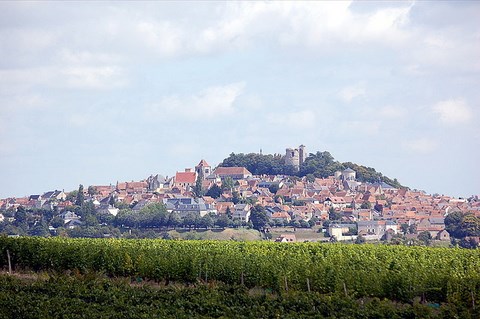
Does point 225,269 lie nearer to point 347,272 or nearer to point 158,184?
point 347,272

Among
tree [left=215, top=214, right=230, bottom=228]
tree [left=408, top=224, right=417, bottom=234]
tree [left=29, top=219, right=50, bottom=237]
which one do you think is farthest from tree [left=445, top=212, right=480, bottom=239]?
tree [left=29, top=219, right=50, bottom=237]

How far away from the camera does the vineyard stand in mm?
21891

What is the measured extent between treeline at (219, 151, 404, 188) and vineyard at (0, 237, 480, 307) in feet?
426

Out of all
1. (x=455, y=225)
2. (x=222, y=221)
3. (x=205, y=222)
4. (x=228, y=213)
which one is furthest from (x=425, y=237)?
(x=228, y=213)

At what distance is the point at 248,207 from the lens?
119312mm

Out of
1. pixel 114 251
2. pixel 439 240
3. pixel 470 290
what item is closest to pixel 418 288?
pixel 470 290

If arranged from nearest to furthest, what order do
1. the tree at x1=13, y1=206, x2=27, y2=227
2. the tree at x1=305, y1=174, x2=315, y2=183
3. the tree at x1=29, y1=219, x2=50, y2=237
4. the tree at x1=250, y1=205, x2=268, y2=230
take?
the tree at x1=29, y1=219, x2=50, y2=237, the tree at x1=13, y1=206, x2=27, y2=227, the tree at x1=250, y1=205, x2=268, y2=230, the tree at x1=305, y1=174, x2=315, y2=183

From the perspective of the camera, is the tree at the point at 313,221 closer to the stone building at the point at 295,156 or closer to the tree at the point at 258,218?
the tree at the point at 258,218

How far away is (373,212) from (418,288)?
346 feet

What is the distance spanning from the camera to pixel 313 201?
13525cm

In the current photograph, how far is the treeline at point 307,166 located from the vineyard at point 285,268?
426ft

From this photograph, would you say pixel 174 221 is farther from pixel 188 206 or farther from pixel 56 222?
pixel 188 206

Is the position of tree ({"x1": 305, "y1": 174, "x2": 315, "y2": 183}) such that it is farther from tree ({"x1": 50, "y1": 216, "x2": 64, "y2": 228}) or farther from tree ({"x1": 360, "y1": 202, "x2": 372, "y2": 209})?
tree ({"x1": 50, "y1": 216, "x2": 64, "y2": 228})

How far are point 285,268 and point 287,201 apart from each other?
117678 millimetres
